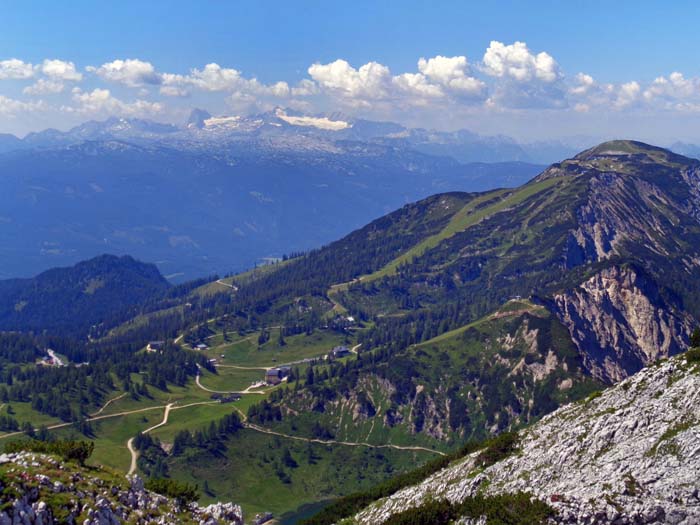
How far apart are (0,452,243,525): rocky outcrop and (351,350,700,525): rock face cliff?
39038mm

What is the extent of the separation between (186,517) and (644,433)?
6138 cm

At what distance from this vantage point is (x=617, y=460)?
90.4 meters

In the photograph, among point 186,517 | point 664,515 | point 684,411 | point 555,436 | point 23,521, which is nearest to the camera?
point 23,521

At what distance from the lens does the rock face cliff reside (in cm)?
8212

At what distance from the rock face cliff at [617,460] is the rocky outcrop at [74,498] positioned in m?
39.0

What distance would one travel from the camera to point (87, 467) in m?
100

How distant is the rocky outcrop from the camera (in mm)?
76750

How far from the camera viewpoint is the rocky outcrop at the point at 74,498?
7675cm

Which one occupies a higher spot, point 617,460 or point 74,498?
point 74,498

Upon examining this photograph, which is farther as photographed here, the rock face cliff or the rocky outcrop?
the rock face cliff

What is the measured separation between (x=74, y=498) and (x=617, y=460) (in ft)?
212

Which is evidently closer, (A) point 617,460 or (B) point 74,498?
(B) point 74,498

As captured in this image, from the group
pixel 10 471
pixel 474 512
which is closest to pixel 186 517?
pixel 10 471

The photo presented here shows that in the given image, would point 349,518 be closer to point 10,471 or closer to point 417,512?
point 417,512
